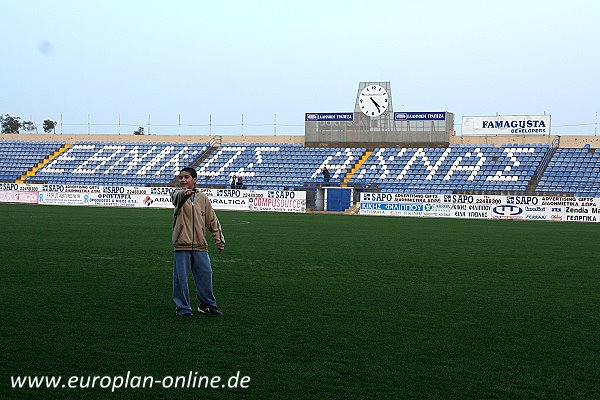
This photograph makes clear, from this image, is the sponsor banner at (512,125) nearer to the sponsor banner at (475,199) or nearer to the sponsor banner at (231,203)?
the sponsor banner at (475,199)

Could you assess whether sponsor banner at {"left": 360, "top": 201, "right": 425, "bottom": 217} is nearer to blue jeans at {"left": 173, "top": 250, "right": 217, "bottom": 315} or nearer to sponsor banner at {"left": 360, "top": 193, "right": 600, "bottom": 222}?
sponsor banner at {"left": 360, "top": 193, "right": 600, "bottom": 222}

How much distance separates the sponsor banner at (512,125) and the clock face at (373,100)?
6609mm

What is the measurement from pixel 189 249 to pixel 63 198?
42.2 metres

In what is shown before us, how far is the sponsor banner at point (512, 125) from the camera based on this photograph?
56375 mm

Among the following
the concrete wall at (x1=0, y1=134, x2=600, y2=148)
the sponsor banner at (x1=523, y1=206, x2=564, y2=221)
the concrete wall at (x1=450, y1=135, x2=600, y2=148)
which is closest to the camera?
the sponsor banner at (x1=523, y1=206, x2=564, y2=221)

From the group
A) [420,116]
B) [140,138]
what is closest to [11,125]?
[140,138]

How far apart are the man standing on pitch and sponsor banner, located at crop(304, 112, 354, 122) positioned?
50013mm

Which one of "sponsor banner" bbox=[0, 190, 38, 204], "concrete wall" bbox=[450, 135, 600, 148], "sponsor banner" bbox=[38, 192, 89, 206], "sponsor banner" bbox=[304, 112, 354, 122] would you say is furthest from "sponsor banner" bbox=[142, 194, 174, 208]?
"concrete wall" bbox=[450, 135, 600, 148]

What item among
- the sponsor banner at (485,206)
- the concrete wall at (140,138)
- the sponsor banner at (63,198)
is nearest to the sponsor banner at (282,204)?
the sponsor banner at (485,206)

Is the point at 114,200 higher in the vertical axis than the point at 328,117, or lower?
lower

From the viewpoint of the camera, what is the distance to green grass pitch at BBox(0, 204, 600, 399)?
7.02m

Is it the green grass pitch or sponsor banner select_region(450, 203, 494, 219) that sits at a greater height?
sponsor banner select_region(450, 203, 494, 219)

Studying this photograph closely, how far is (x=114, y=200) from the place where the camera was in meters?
49.7

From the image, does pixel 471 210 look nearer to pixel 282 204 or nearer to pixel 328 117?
pixel 282 204
